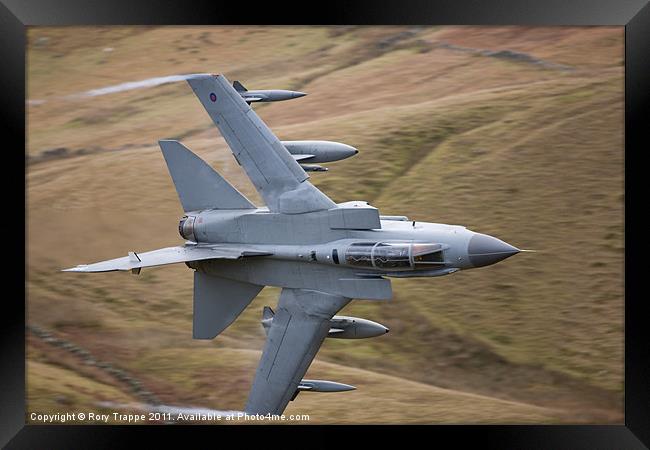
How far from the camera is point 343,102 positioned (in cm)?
2033

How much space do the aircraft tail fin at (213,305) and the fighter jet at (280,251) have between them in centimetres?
1

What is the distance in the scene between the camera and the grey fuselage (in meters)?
13.7

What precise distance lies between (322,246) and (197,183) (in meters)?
2.15

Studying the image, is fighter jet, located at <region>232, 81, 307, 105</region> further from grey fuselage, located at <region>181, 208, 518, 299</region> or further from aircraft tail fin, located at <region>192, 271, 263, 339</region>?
aircraft tail fin, located at <region>192, 271, 263, 339</region>

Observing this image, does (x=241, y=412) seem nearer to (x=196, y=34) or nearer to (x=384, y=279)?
(x=384, y=279)

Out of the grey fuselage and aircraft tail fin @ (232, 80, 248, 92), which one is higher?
aircraft tail fin @ (232, 80, 248, 92)

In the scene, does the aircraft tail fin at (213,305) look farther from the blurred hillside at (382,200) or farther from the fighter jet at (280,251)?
the blurred hillside at (382,200)

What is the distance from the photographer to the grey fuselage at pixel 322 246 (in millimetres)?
13719

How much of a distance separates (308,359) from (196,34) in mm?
5919

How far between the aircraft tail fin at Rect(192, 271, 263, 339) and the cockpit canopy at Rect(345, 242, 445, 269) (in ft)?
6.37

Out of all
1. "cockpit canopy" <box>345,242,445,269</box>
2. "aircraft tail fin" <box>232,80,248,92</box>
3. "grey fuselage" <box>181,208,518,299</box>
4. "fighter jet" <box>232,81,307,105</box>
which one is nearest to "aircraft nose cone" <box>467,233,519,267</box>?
"grey fuselage" <box>181,208,518,299</box>

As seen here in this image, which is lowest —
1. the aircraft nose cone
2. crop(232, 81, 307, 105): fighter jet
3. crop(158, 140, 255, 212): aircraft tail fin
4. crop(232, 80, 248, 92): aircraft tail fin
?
the aircraft nose cone

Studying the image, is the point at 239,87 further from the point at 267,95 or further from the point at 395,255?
the point at 395,255

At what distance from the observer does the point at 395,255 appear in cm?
1383
